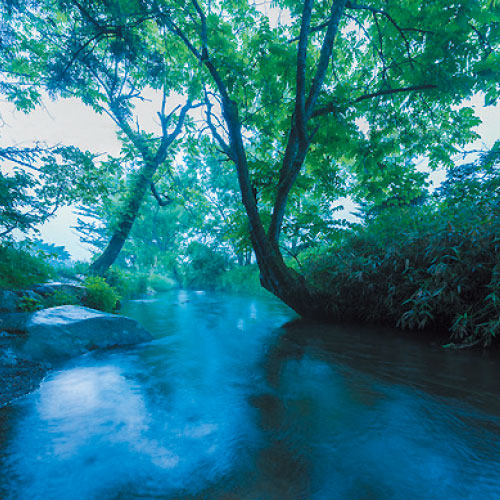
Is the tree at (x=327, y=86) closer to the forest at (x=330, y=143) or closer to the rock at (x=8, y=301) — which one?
the forest at (x=330, y=143)

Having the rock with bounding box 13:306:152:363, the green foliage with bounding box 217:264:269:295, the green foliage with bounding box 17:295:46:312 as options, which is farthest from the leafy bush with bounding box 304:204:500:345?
the green foliage with bounding box 217:264:269:295

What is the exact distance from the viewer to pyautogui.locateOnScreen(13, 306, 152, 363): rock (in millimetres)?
3688

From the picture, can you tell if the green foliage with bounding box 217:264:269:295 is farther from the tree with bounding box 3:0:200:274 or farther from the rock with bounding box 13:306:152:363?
the rock with bounding box 13:306:152:363

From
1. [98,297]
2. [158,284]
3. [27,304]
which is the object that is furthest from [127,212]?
[158,284]

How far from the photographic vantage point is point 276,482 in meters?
1.62

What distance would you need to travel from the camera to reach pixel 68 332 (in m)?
4.09

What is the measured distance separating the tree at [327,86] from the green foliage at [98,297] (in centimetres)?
424

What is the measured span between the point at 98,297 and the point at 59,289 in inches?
37.7

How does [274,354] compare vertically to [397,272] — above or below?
below

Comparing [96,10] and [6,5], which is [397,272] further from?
[6,5]

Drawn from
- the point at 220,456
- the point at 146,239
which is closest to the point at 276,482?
the point at 220,456

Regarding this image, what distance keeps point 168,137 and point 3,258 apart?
904 cm

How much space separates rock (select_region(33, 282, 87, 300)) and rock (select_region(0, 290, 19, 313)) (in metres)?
0.88

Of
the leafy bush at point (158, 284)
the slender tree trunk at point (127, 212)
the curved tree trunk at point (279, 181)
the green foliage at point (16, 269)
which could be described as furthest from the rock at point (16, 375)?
the leafy bush at point (158, 284)
